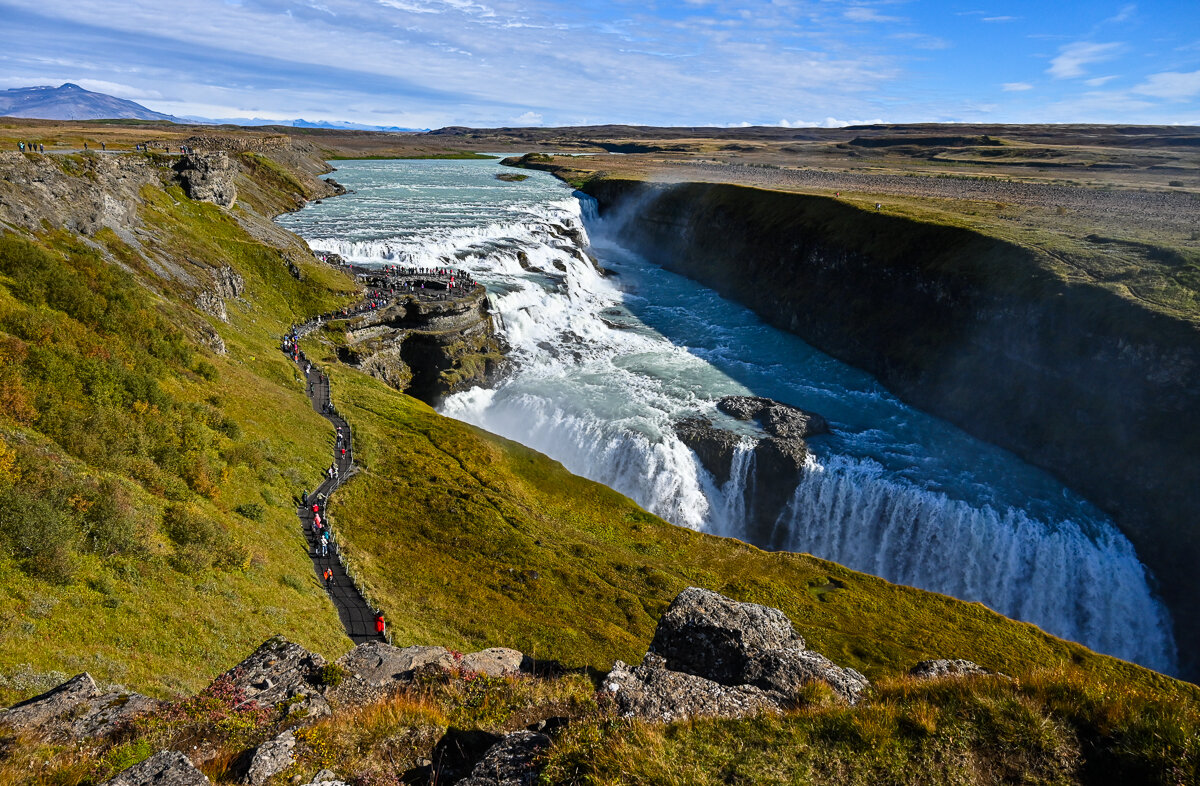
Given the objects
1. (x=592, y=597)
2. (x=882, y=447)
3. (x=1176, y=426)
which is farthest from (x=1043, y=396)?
(x=592, y=597)

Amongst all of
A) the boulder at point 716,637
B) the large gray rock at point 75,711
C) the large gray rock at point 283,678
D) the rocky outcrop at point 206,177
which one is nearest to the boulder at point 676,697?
the boulder at point 716,637

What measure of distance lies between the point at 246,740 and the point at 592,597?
20.3m

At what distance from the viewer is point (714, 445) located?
46.7 meters

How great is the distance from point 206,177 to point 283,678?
7245 centimetres

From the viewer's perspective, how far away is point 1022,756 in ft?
25.3

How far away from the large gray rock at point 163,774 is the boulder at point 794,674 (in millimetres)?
9797

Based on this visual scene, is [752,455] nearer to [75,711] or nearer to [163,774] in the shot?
[75,711]

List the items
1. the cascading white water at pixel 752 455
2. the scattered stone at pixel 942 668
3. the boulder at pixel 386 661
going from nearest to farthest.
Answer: the boulder at pixel 386 661 → the scattered stone at pixel 942 668 → the cascading white water at pixel 752 455

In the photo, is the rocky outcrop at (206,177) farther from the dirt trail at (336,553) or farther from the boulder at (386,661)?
the boulder at (386,661)

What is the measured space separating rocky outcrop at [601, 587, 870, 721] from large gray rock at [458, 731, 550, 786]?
177cm

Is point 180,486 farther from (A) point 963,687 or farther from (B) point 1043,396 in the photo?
(B) point 1043,396

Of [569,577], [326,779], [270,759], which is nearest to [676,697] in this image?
[326,779]

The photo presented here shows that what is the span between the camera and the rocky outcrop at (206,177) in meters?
64.6

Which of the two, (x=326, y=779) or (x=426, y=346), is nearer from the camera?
(x=326, y=779)
